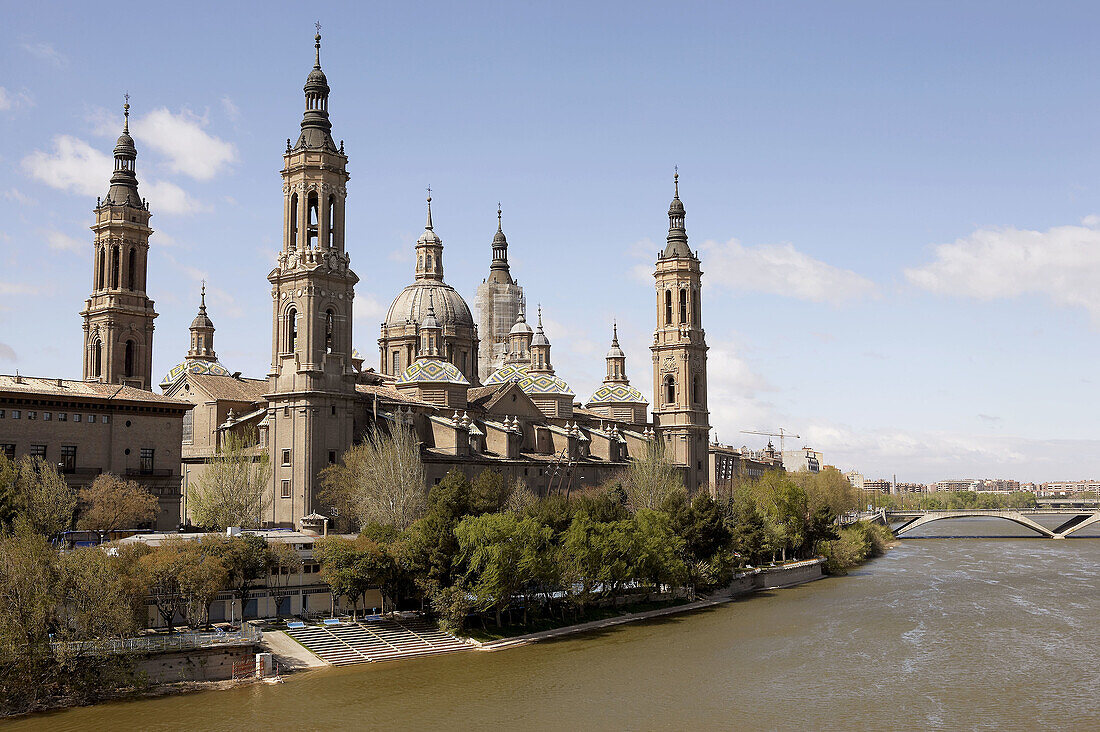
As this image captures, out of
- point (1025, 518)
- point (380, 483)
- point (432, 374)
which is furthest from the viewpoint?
point (1025, 518)

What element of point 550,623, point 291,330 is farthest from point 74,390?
point 550,623

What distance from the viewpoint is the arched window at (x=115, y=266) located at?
3083 inches

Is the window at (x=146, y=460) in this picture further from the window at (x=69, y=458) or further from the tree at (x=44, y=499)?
the tree at (x=44, y=499)

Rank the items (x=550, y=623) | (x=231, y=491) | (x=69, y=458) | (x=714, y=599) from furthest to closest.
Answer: (x=714, y=599) < (x=69, y=458) < (x=231, y=491) < (x=550, y=623)

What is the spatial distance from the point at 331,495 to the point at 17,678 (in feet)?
94.5

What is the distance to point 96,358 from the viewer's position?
7856 centimetres

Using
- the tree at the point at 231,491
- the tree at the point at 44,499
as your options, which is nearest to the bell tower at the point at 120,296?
the tree at the point at 231,491

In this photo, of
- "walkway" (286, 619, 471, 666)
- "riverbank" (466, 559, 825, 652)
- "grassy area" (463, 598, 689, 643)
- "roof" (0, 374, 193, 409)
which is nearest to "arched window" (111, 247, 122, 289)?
"roof" (0, 374, 193, 409)

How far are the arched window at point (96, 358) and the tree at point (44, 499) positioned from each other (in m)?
27.2

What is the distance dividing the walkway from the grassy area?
5.04 ft

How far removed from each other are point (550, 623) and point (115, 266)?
46511 millimetres

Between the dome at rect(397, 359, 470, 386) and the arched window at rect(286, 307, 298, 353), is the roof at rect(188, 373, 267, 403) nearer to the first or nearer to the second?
the arched window at rect(286, 307, 298, 353)

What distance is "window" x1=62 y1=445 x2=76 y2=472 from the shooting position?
59125 mm

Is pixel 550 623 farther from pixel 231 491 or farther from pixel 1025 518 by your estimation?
pixel 1025 518
